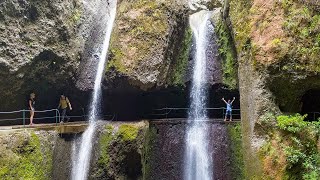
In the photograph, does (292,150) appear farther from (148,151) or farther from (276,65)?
(148,151)

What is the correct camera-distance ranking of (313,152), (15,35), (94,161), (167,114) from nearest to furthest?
1. (313,152)
2. (94,161)
3. (15,35)
4. (167,114)

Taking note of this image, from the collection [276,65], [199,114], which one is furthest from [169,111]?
[276,65]

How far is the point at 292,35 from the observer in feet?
37.0

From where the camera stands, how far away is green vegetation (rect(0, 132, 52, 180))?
1018 cm

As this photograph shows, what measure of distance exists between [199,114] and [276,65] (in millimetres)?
4643

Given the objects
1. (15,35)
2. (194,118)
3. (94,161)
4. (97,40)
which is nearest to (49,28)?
(15,35)

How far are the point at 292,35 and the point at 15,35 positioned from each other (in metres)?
9.59

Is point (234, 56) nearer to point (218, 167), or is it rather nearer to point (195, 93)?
point (195, 93)

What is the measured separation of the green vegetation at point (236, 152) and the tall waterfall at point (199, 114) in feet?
2.63

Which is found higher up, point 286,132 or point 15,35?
point 15,35

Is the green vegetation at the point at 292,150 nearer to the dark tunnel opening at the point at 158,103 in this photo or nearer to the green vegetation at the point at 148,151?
the green vegetation at the point at 148,151

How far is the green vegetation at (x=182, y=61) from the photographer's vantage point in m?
15.3

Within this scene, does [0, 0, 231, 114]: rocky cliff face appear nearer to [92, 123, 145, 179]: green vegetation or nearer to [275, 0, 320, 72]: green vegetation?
[92, 123, 145, 179]: green vegetation

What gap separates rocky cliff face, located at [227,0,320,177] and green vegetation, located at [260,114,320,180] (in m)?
0.36
